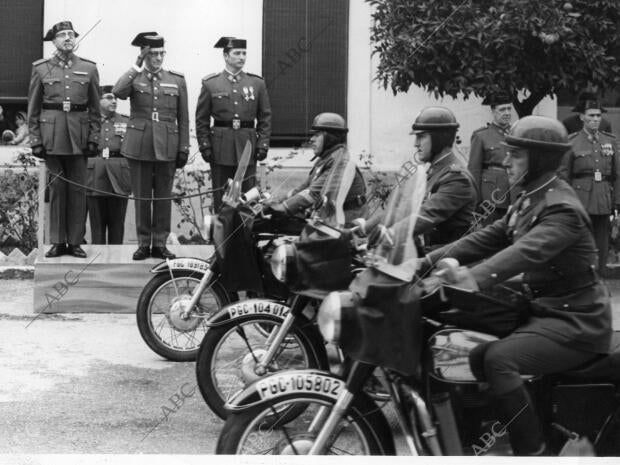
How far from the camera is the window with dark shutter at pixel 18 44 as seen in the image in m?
14.7

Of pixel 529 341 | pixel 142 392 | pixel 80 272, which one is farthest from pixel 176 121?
pixel 529 341

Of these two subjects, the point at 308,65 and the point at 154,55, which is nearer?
the point at 154,55

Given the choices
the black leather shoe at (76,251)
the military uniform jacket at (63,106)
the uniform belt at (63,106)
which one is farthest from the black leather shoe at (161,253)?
the uniform belt at (63,106)

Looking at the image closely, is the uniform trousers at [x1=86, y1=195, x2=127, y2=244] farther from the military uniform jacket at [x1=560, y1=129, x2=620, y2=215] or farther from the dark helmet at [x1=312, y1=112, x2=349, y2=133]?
the dark helmet at [x1=312, y1=112, x2=349, y2=133]

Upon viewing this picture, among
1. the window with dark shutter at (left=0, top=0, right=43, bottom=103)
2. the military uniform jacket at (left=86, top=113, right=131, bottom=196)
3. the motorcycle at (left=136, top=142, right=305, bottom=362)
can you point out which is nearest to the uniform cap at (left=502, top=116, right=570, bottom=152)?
the motorcycle at (left=136, top=142, right=305, bottom=362)

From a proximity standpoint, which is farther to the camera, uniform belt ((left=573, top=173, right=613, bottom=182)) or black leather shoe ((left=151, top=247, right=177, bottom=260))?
uniform belt ((left=573, top=173, right=613, bottom=182))

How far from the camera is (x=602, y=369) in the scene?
493 centimetres

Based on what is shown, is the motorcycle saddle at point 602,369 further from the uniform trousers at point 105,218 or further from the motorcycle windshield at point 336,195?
the uniform trousers at point 105,218

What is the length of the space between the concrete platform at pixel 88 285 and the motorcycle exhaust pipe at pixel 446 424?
5890 mm

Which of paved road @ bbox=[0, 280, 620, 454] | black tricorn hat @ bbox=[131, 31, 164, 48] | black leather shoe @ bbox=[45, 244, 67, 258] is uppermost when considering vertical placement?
black tricorn hat @ bbox=[131, 31, 164, 48]

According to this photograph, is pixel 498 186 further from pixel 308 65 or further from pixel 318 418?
pixel 318 418

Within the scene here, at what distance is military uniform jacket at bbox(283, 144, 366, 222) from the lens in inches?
306

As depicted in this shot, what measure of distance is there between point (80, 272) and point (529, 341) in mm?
6157

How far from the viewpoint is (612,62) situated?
12477 mm
